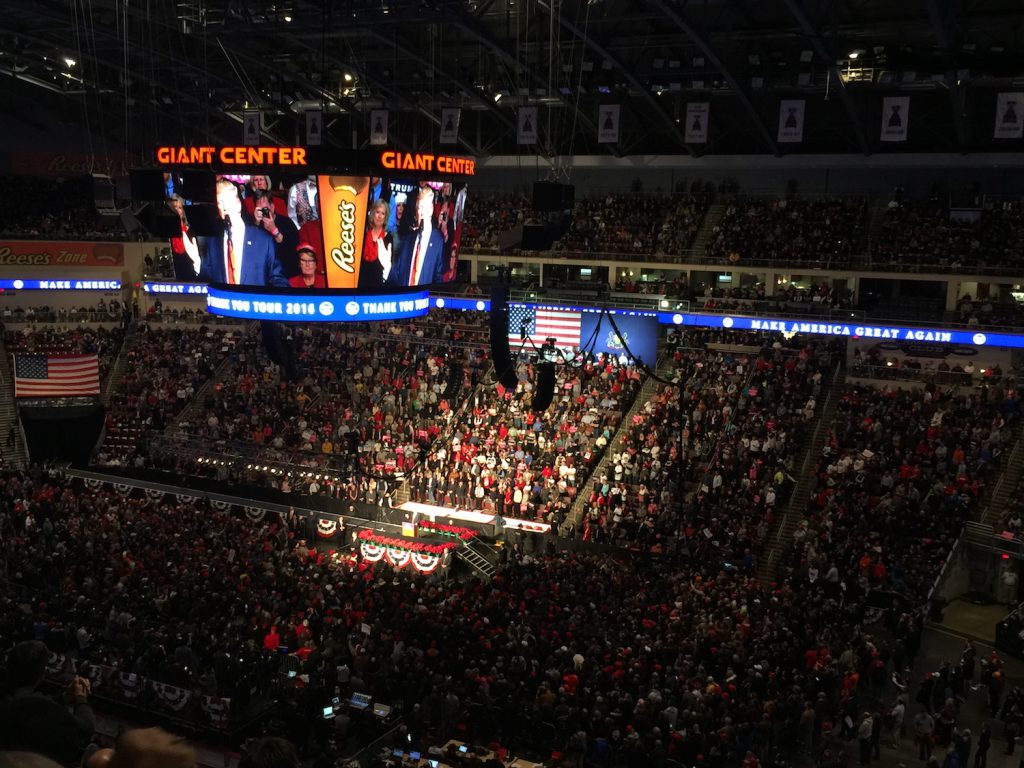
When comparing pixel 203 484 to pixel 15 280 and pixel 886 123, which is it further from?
pixel 886 123

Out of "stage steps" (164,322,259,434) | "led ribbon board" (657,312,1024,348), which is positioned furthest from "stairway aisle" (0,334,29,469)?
"led ribbon board" (657,312,1024,348)

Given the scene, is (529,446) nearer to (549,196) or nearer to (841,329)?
(841,329)

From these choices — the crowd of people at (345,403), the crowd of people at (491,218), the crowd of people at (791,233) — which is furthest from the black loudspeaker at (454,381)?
the crowd of people at (791,233)

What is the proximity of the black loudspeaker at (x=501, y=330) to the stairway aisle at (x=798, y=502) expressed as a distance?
24.9ft

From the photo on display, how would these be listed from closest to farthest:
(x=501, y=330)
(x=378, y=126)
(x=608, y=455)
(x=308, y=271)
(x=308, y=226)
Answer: (x=308, y=226), (x=308, y=271), (x=501, y=330), (x=608, y=455), (x=378, y=126)

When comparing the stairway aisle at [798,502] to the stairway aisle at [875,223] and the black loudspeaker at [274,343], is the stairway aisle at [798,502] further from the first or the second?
the black loudspeaker at [274,343]

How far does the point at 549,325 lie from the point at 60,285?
825 inches

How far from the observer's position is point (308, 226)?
21.6 metres

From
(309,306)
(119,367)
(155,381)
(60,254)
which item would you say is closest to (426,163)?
(309,306)

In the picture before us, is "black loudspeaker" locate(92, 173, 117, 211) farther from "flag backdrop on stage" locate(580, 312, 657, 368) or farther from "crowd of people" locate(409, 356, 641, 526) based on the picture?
"flag backdrop on stage" locate(580, 312, 657, 368)

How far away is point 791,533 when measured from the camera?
84.2ft

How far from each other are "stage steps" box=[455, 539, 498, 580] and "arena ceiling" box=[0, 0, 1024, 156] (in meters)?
11.8

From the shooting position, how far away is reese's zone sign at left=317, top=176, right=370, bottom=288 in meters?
21.3

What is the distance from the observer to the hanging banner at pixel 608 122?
32.2m
